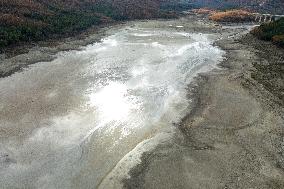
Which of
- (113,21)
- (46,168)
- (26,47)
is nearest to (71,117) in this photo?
(46,168)

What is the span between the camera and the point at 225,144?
66.5 feet

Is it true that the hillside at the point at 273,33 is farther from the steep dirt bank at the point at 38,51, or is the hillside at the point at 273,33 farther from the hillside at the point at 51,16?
the hillside at the point at 51,16

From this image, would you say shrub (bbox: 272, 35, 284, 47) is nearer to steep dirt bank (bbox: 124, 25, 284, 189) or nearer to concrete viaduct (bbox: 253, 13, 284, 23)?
steep dirt bank (bbox: 124, 25, 284, 189)

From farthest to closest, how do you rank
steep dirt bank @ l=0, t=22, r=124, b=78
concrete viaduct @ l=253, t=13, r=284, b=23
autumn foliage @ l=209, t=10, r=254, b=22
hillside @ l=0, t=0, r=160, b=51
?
concrete viaduct @ l=253, t=13, r=284, b=23 → autumn foliage @ l=209, t=10, r=254, b=22 → hillside @ l=0, t=0, r=160, b=51 → steep dirt bank @ l=0, t=22, r=124, b=78

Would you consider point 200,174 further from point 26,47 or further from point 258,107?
point 26,47

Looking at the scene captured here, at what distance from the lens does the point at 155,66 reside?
34781 millimetres

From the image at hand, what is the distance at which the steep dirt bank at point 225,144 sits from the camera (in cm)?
1706

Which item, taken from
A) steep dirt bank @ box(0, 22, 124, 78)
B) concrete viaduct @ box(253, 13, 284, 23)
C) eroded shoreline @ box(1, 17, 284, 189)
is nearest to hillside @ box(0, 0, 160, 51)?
steep dirt bank @ box(0, 22, 124, 78)

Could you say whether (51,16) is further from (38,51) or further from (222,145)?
(222,145)

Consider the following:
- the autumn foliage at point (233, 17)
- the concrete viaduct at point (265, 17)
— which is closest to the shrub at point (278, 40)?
the autumn foliage at point (233, 17)

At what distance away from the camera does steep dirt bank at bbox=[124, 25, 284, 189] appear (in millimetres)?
17062

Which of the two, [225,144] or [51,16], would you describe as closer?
[225,144]

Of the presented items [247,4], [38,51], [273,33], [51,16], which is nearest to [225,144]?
[38,51]

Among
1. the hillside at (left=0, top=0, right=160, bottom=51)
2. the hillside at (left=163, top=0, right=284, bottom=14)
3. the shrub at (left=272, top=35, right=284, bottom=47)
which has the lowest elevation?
the hillside at (left=163, top=0, right=284, bottom=14)
